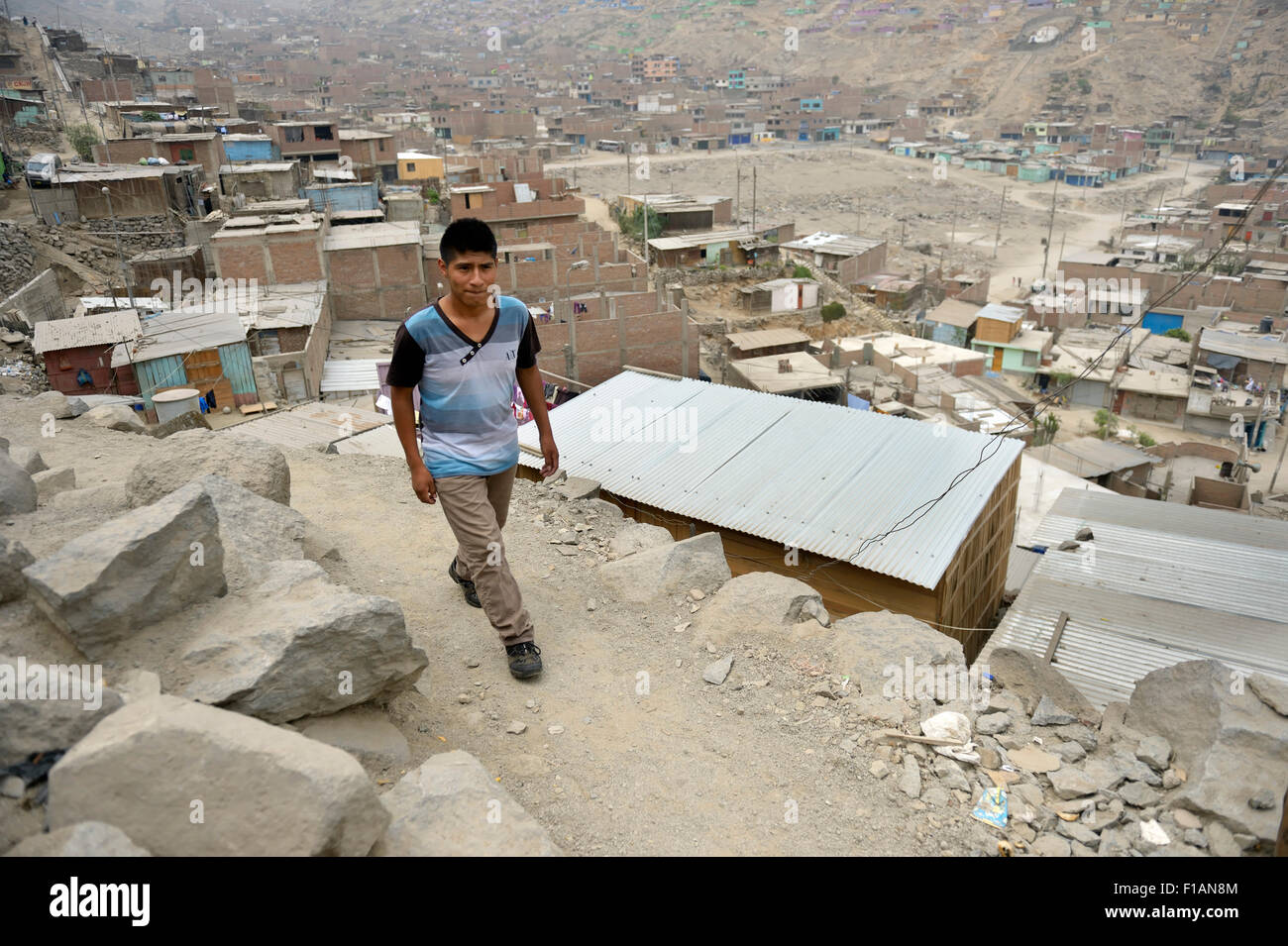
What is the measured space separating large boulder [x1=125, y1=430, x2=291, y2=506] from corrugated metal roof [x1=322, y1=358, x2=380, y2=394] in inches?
535

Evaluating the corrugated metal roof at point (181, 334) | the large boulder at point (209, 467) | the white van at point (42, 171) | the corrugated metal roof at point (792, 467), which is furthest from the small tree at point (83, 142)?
the large boulder at point (209, 467)

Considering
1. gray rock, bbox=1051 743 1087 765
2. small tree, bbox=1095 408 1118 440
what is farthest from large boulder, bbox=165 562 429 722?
small tree, bbox=1095 408 1118 440

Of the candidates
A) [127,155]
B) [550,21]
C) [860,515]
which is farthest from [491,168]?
[550,21]

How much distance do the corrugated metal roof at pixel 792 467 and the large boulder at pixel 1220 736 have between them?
3144mm

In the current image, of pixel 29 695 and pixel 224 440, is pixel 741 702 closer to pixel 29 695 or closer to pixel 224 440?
pixel 29 695

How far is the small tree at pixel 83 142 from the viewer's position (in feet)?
106

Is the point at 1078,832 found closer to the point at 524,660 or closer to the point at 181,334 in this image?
the point at 524,660

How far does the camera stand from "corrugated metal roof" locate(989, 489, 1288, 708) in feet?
23.5

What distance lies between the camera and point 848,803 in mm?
3203

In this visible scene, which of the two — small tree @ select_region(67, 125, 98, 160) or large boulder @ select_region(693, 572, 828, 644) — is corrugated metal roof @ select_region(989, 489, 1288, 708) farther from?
small tree @ select_region(67, 125, 98, 160)

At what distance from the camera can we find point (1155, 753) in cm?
359

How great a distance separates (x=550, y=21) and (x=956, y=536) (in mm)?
170432

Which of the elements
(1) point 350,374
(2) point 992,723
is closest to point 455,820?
(2) point 992,723

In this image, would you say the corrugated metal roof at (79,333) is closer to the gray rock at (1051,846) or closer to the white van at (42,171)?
the white van at (42,171)
